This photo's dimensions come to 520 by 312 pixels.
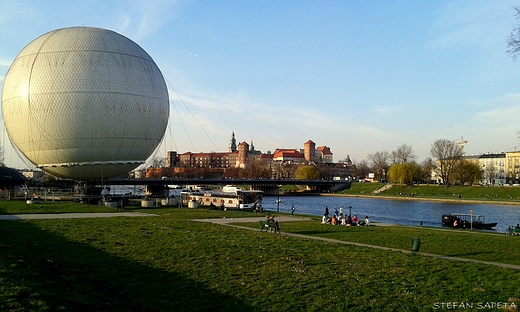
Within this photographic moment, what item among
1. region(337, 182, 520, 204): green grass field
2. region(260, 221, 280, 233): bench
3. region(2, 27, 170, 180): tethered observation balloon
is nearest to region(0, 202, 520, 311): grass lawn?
region(260, 221, 280, 233): bench

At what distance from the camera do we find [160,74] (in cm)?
4466

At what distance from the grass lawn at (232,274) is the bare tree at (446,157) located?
85.8m

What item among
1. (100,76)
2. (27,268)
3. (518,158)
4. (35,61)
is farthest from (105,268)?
(518,158)

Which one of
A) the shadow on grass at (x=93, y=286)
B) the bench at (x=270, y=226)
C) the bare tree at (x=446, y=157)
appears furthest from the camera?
the bare tree at (x=446, y=157)

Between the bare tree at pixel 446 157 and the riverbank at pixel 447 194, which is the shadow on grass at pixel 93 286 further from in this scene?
the bare tree at pixel 446 157

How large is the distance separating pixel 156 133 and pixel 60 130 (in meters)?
8.71

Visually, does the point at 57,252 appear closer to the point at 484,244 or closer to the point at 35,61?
the point at 484,244

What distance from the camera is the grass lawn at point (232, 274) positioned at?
8.89 meters

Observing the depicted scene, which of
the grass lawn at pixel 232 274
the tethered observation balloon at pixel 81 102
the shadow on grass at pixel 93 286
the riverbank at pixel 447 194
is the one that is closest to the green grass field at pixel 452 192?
the riverbank at pixel 447 194

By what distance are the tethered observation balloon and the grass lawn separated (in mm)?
21807

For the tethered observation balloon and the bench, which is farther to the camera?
the tethered observation balloon

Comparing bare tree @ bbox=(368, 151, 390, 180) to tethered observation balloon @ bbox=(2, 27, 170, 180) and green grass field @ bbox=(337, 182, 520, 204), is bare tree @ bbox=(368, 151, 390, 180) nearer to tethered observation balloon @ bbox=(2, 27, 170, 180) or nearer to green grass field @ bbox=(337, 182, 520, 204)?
green grass field @ bbox=(337, 182, 520, 204)

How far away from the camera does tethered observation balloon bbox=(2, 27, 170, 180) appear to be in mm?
37938

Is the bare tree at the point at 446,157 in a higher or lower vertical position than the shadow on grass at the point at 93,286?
higher
